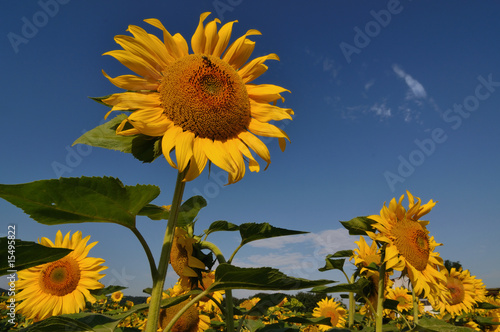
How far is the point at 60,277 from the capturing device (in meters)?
4.12

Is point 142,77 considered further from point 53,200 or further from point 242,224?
point 242,224

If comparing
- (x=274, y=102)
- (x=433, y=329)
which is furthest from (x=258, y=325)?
(x=274, y=102)

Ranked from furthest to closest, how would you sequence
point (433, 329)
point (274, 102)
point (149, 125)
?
1. point (433, 329)
2. point (274, 102)
3. point (149, 125)

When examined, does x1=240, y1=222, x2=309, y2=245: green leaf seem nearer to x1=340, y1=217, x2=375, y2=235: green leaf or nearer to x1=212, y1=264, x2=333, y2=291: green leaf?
x1=212, y1=264, x2=333, y2=291: green leaf

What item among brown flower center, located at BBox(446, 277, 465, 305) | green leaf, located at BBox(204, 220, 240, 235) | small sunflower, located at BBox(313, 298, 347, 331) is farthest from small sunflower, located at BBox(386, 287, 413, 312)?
green leaf, located at BBox(204, 220, 240, 235)

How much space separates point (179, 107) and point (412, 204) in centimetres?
285

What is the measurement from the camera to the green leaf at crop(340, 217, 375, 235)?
3.31 meters

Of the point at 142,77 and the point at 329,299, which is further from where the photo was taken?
the point at 329,299

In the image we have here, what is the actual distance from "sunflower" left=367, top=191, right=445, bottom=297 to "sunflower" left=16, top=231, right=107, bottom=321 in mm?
3311

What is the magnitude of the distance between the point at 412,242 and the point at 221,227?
1952mm

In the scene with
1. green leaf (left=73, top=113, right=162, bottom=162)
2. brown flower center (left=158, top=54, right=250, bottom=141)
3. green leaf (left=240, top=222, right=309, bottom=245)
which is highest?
brown flower center (left=158, top=54, right=250, bottom=141)


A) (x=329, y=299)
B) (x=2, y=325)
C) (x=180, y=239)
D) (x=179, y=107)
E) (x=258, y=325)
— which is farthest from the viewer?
(x=329, y=299)

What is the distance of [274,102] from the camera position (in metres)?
2.15

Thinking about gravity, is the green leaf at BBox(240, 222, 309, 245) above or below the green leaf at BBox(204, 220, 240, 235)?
below
